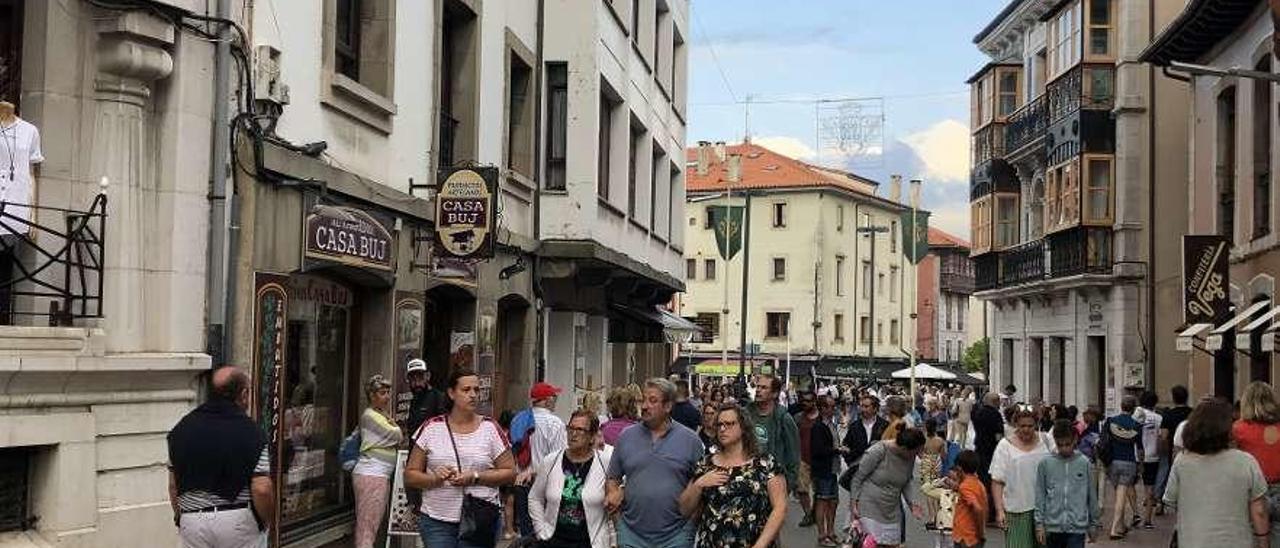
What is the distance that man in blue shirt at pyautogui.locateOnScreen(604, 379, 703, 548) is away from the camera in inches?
326

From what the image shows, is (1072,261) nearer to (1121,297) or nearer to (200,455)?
(1121,297)

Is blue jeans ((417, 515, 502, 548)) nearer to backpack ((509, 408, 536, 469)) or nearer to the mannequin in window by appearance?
the mannequin in window

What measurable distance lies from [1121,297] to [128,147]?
2730 cm

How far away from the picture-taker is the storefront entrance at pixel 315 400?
12500 millimetres

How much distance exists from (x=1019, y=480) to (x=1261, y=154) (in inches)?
586

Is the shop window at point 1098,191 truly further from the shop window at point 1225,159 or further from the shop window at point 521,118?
the shop window at point 521,118

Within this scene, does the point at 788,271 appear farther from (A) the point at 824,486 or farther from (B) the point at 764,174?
(A) the point at 824,486

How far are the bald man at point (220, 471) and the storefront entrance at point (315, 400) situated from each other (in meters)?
4.68

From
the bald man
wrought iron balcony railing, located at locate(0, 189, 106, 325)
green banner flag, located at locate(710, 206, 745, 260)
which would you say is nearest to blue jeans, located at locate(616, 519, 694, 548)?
the bald man

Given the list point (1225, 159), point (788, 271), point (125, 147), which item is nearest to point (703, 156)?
point (788, 271)

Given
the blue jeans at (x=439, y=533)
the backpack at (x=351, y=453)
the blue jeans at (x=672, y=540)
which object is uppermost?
the backpack at (x=351, y=453)

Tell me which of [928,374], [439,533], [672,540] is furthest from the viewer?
[928,374]

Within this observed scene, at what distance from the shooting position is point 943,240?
3964 inches

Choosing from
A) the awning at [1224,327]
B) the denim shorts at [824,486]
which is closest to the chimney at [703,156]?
the awning at [1224,327]
